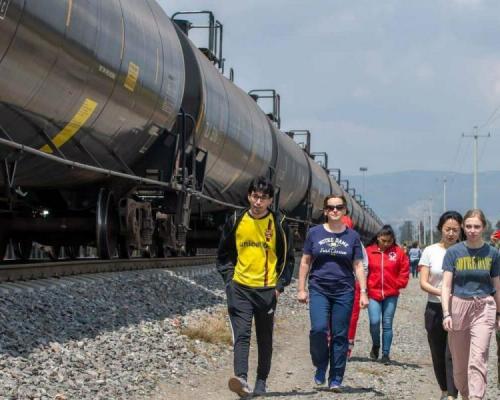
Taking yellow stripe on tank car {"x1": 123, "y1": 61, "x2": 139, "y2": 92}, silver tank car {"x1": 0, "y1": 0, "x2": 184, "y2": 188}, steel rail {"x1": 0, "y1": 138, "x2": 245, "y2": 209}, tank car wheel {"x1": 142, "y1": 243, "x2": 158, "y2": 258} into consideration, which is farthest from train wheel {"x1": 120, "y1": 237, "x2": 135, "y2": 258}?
yellow stripe on tank car {"x1": 123, "y1": 61, "x2": 139, "y2": 92}

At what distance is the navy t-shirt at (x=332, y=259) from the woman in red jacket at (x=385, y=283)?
244 centimetres

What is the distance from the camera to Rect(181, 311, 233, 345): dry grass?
29.4ft

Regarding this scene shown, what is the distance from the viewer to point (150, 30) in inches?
408

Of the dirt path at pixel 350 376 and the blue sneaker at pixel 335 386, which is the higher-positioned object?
the blue sneaker at pixel 335 386

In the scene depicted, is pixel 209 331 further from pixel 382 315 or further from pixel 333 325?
pixel 333 325

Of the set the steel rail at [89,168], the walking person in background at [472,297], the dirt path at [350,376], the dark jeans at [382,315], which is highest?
the steel rail at [89,168]

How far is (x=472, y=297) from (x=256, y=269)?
157 centimetres

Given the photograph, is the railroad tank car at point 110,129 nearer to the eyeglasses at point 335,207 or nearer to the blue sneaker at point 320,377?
the eyeglasses at point 335,207

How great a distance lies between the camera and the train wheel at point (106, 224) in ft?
35.3

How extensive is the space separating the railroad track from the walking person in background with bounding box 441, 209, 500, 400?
454 cm

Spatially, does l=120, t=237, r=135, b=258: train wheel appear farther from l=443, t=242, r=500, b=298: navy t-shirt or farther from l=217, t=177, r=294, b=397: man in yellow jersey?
l=443, t=242, r=500, b=298: navy t-shirt

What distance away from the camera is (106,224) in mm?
10859

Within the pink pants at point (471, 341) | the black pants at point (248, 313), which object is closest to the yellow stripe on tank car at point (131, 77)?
the black pants at point (248, 313)

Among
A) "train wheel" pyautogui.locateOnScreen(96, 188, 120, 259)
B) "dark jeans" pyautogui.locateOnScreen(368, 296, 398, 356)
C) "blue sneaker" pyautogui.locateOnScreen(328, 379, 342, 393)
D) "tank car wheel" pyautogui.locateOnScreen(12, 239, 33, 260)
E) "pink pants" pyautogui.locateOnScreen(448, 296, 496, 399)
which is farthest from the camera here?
"tank car wheel" pyautogui.locateOnScreen(12, 239, 33, 260)
